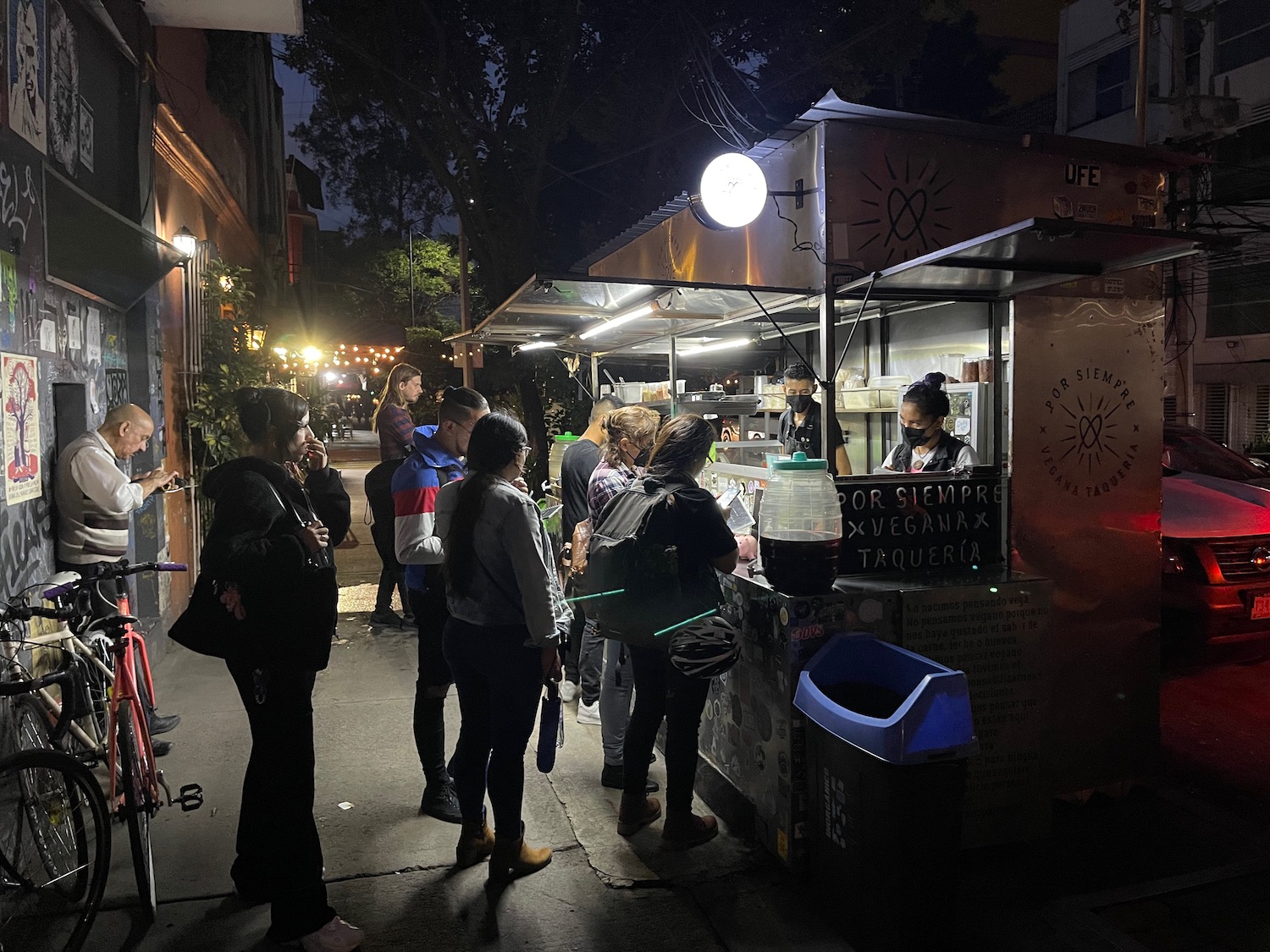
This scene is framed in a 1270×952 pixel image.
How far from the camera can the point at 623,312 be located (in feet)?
21.3

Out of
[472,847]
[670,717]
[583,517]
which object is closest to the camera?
[472,847]

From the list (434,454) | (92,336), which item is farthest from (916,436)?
(92,336)

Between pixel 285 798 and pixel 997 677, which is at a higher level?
pixel 997 677

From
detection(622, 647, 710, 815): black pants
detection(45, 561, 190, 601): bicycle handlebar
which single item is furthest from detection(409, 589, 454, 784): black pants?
detection(45, 561, 190, 601): bicycle handlebar

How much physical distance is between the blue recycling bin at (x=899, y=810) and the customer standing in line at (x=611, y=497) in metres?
1.36

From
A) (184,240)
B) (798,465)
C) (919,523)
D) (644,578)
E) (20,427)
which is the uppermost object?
(184,240)

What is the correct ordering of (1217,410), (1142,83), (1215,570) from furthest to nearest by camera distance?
1. (1217,410)
2. (1142,83)
3. (1215,570)

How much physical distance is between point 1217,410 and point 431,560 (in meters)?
23.4

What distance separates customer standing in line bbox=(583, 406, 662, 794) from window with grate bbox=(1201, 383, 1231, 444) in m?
21.4

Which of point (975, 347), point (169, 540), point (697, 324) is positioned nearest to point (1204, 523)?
point (975, 347)

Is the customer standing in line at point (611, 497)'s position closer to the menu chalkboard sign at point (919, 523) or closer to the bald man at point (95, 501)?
the menu chalkboard sign at point (919, 523)

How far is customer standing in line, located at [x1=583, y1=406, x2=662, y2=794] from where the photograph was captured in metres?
4.65

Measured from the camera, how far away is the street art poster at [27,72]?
4.13 meters

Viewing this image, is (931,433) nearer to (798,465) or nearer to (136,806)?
(798,465)
